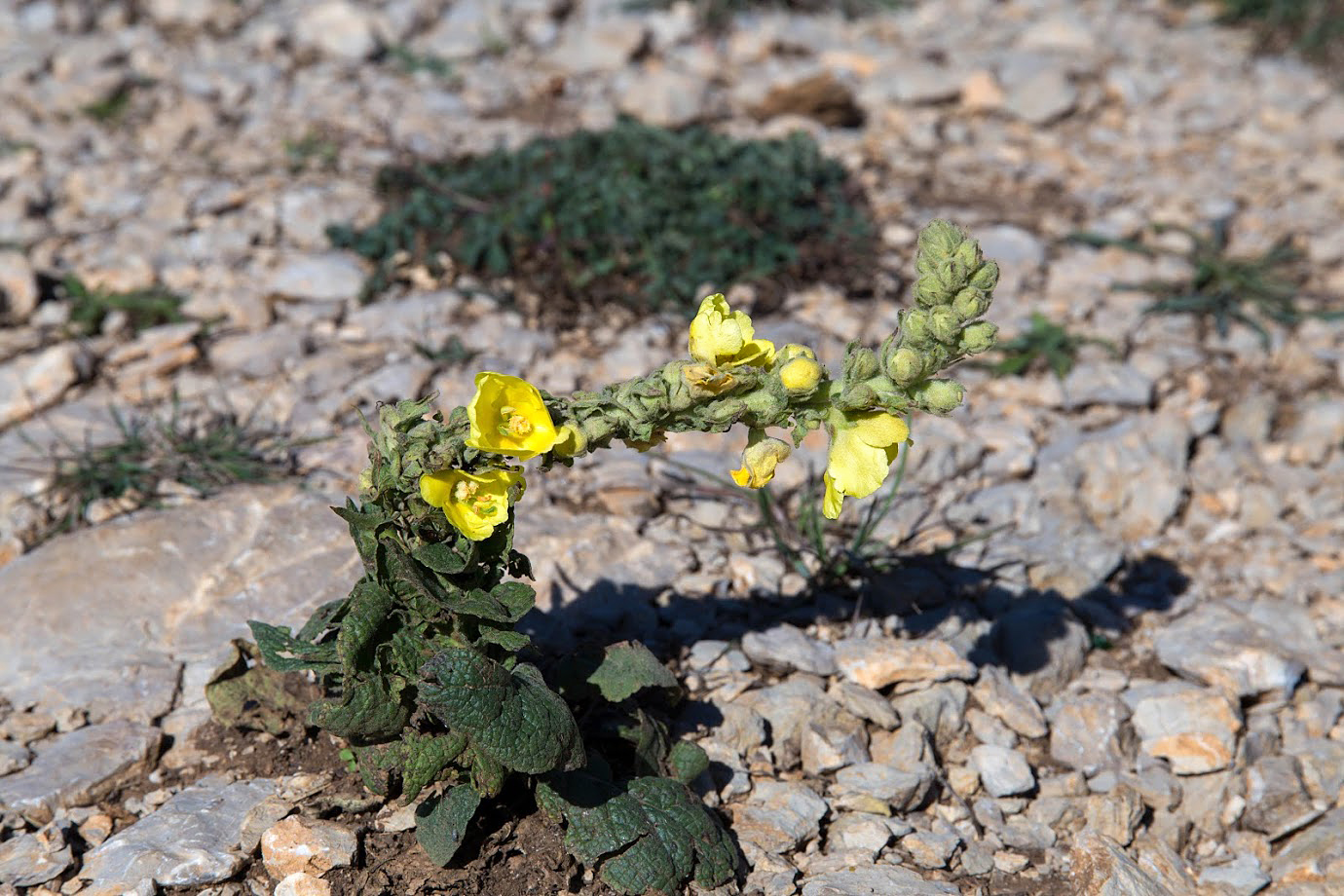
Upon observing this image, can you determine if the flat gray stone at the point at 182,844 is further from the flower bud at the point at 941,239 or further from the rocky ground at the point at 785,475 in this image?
the flower bud at the point at 941,239

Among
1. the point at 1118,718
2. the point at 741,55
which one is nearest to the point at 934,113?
the point at 741,55

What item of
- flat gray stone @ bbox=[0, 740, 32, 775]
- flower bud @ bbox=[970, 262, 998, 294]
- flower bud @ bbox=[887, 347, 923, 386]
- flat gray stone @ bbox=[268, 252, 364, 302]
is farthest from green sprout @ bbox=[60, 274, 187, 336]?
flower bud @ bbox=[970, 262, 998, 294]

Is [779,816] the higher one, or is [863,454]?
[863,454]

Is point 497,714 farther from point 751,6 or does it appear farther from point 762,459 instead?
point 751,6

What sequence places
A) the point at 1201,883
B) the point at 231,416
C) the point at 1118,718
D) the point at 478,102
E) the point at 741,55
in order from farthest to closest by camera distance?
the point at 741,55 → the point at 478,102 → the point at 231,416 → the point at 1118,718 → the point at 1201,883

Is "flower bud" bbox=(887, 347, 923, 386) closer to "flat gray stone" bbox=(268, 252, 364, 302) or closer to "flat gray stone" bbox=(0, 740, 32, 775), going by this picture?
"flat gray stone" bbox=(0, 740, 32, 775)

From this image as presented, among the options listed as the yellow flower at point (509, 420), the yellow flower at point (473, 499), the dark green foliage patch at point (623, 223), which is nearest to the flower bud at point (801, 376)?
the yellow flower at point (509, 420)

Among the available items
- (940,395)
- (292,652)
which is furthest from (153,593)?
(940,395)

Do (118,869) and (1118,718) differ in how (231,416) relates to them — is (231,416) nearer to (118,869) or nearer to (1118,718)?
(118,869)
